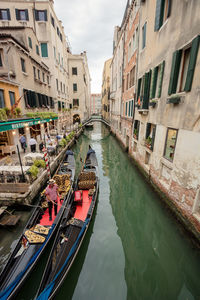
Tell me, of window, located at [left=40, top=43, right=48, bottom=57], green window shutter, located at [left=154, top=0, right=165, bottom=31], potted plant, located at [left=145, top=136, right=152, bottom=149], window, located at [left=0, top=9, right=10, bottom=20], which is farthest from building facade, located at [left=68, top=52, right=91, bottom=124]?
potted plant, located at [left=145, top=136, right=152, bottom=149]

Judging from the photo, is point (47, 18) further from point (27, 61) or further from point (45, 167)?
point (45, 167)

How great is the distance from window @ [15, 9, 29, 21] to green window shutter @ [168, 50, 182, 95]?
18249 millimetres

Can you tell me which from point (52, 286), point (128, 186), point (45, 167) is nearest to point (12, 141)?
point (45, 167)

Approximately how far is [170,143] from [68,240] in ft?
17.0

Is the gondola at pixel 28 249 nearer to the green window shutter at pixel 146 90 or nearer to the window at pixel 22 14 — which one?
the green window shutter at pixel 146 90

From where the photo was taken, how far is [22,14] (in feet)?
48.0

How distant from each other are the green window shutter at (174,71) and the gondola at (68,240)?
16.9 ft

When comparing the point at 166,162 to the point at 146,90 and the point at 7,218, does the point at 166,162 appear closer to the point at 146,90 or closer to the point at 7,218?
the point at 146,90

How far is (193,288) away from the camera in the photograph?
331 cm

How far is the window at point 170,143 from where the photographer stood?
5.45 metres

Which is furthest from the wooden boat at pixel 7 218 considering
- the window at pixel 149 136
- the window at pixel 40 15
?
the window at pixel 40 15

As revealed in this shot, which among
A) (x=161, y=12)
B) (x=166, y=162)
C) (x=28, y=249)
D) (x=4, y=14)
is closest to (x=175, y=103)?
(x=166, y=162)

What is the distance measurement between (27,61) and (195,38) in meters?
11.5

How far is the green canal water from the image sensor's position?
3.25 meters
